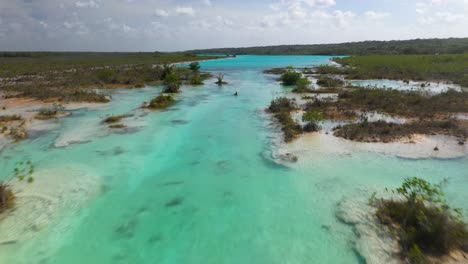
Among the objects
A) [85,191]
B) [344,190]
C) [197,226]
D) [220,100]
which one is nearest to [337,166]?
[344,190]

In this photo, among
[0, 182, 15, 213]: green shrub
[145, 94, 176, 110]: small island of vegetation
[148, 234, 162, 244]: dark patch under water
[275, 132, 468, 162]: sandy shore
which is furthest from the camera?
[145, 94, 176, 110]: small island of vegetation

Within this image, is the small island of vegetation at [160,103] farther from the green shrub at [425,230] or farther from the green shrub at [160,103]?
the green shrub at [425,230]

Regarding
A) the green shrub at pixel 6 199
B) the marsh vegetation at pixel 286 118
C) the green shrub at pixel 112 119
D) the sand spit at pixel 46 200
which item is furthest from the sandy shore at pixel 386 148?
the green shrub at pixel 112 119

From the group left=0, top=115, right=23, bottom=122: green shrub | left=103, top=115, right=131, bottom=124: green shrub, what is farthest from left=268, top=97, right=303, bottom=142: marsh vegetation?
left=0, top=115, right=23, bottom=122: green shrub

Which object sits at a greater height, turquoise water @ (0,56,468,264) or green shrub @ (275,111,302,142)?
green shrub @ (275,111,302,142)

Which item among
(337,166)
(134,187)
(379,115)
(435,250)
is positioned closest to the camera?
(435,250)

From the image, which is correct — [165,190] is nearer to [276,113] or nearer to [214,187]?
[214,187]

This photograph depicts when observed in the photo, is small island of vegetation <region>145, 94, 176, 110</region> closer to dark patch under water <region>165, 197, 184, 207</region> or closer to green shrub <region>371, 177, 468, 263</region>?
dark patch under water <region>165, 197, 184, 207</region>

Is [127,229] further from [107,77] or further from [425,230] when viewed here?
[107,77]
